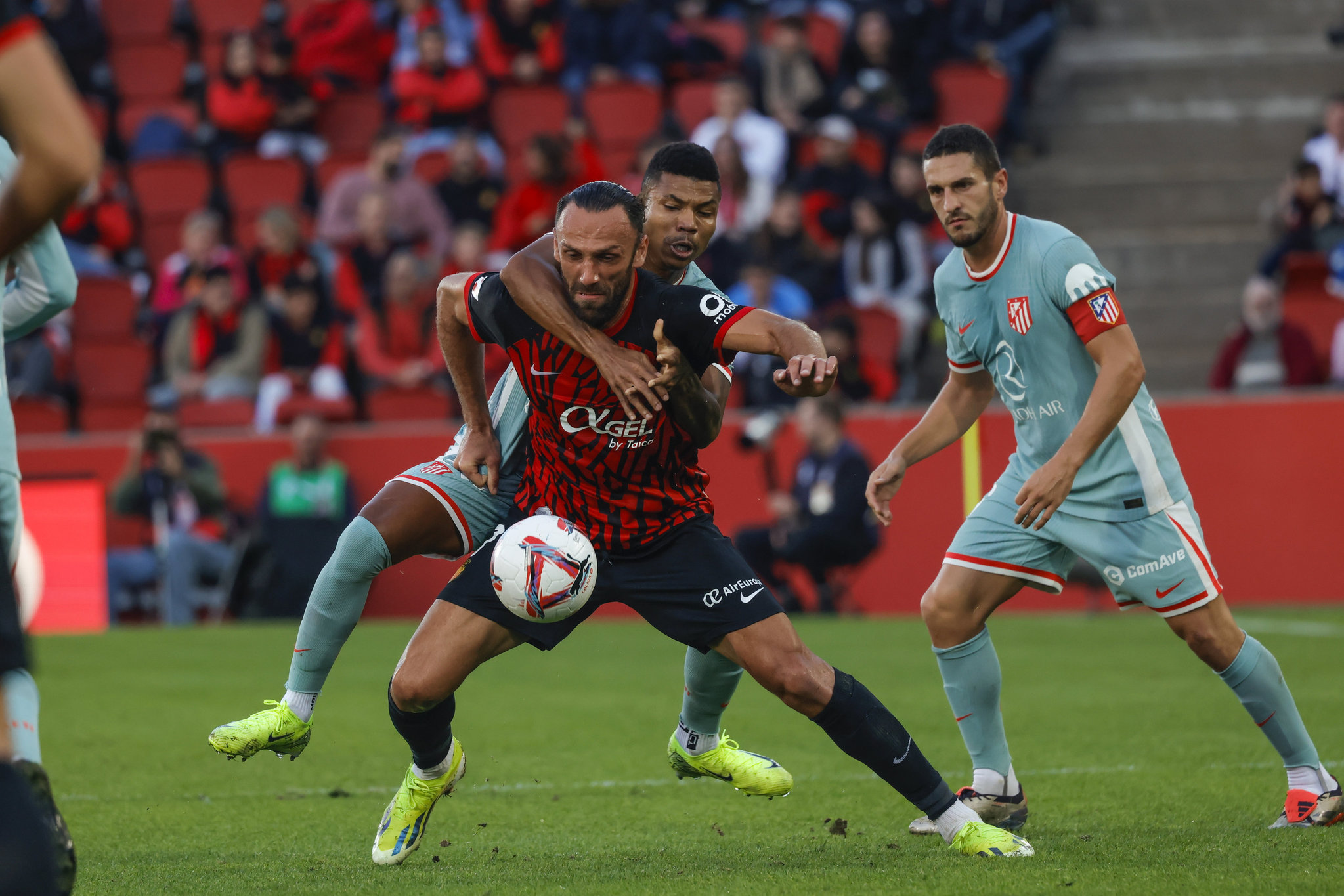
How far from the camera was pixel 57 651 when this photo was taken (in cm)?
1116

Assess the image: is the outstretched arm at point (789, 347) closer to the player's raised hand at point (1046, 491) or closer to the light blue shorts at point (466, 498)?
the player's raised hand at point (1046, 491)

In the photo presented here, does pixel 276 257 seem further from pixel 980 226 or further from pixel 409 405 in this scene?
pixel 980 226

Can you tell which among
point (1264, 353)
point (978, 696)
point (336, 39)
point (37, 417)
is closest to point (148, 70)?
point (336, 39)

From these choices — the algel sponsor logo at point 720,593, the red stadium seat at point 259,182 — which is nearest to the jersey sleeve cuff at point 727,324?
the algel sponsor logo at point 720,593

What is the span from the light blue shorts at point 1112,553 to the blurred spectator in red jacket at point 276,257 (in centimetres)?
992

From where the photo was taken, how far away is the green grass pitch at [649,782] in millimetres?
4625

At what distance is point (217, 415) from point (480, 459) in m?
9.14

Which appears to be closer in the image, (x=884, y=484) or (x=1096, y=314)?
(x=1096, y=314)

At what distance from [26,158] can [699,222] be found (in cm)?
291

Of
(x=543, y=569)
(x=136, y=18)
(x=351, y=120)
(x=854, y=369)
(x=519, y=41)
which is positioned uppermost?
(x=136, y=18)

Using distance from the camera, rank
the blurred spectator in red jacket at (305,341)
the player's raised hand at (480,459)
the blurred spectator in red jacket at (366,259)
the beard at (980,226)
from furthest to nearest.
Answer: the blurred spectator in red jacket at (366,259) → the blurred spectator in red jacket at (305,341) → the beard at (980,226) → the player's raised hand at (480,459)

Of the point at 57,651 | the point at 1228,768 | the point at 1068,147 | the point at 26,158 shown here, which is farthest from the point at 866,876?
the point at 1068,147

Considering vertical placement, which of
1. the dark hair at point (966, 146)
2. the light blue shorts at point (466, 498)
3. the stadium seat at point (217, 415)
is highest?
the dark hair at point (966, 146)

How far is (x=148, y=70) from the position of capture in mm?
17734
